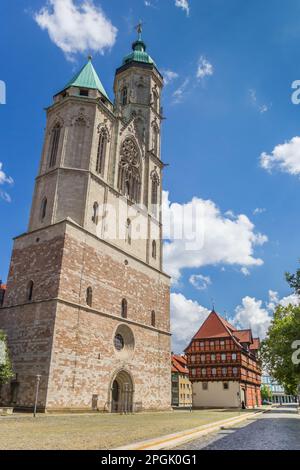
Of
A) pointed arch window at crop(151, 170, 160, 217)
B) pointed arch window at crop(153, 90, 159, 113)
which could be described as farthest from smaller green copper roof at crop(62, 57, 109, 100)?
pointed arch window at crop(153, 90, 159, 113)

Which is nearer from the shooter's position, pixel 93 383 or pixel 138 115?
pixel 93 383

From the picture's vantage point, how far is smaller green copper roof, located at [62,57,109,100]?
34219 mm

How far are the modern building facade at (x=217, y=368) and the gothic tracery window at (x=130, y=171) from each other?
25396 mm

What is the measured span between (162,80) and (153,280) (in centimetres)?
2688

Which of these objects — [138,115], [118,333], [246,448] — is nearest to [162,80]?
[138,115]

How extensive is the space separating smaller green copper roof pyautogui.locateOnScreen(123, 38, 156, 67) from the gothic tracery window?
14.1 metres

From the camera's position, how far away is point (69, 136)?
31484 millimetres

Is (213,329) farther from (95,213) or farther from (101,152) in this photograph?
(101,152)

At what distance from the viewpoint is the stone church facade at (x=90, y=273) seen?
23.0m

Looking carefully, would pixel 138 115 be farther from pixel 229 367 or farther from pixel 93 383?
pixel 229 367

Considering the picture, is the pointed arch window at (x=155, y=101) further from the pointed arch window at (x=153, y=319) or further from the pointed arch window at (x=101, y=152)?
the pointed arch window at (x=153, y=319)

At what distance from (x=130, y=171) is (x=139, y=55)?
18982 mm

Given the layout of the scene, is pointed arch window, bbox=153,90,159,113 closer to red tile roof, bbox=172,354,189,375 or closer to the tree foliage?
the tree foliage
